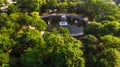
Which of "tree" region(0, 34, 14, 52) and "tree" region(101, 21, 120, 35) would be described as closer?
"tree" region(0, 34, 14, 52)

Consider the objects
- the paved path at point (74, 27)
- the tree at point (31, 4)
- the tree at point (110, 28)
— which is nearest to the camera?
the tree at point (110, 28)

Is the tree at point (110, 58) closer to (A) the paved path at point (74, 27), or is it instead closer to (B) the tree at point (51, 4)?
(A) the paved path at point (74, 27)

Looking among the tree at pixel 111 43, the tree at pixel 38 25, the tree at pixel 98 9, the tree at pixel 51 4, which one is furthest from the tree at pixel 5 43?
the tree at pixel 51 4

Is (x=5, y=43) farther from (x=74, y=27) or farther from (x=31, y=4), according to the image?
(x=74, y=27)

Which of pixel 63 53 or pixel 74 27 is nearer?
pixel 63 53

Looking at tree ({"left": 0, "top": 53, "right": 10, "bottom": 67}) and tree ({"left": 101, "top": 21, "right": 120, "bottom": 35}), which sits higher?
tree ({"left": 101, "top": 21, "right": 120, "bottom": 35})

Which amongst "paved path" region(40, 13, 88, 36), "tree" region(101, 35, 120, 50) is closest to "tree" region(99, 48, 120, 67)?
"tree" region(101, 35, 120, 50)

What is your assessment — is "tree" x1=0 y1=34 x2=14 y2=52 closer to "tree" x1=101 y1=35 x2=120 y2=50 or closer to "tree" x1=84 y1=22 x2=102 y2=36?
"tree" x1=84 y1=22 x2=102 y2=36

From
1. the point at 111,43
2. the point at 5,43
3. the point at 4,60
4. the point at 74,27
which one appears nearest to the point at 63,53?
the point at 111,43

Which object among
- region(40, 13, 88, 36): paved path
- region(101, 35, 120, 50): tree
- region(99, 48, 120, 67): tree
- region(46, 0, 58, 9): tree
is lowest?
region(40, 13, 88, 36): paved path

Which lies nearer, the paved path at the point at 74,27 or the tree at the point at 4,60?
the tree at the point at 4,60

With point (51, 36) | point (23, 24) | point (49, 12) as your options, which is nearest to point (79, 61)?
point (51, 36)
